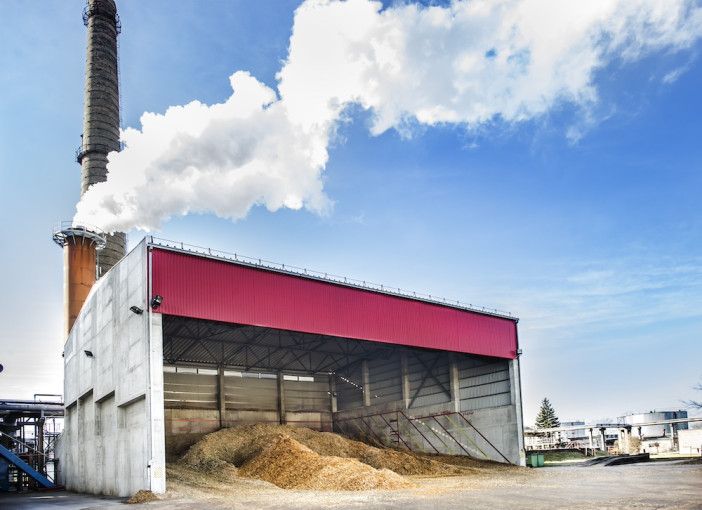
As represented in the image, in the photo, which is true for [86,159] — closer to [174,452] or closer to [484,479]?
[174,452]

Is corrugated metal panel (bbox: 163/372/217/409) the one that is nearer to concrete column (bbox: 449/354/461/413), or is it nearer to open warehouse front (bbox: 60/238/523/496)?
open warehouse front (bbox: 60/238/523/496)

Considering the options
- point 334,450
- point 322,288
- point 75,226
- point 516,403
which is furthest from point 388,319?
point 75,226

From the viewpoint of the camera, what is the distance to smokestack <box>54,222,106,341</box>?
41.9 meters

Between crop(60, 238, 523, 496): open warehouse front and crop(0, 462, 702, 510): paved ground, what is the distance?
9.39 ft

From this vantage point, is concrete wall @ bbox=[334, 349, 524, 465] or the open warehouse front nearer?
the open warehouse front

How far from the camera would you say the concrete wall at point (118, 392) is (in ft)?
73.6

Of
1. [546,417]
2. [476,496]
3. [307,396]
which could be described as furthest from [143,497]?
[546,417]

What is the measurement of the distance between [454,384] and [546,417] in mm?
59733

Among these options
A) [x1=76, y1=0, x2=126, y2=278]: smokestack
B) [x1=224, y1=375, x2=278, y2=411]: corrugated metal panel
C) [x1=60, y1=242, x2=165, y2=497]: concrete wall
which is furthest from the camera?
[x1=76, y1=0, x2=126, y2=278]: smokestack

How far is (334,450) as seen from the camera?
110 ft

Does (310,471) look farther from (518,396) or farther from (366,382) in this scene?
(366,382)

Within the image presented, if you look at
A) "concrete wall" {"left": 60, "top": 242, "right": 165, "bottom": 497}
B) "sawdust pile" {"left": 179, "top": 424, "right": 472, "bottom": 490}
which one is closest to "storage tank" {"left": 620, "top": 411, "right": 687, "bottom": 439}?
"sawdust pile" {"left": 179, "top": 424, "right": 472, "bottom": 490}

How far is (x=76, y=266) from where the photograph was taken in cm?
4253

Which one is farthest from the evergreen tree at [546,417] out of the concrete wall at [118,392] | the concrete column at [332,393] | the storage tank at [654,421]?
the concrete wall at [118,392]
